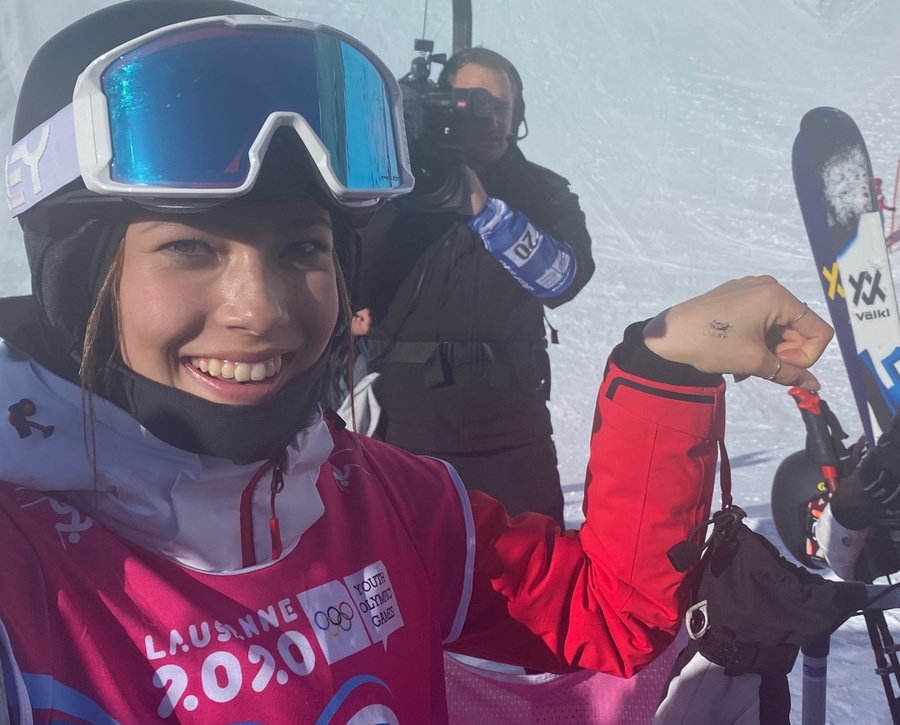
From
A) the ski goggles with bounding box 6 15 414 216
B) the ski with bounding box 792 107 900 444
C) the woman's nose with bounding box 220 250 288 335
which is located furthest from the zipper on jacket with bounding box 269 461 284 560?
the ski with bounding box 792 107 900 444

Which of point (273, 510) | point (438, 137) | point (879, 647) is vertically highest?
point (438, 137)

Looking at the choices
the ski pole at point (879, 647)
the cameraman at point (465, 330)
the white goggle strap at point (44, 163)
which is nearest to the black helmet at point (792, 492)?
the cameraman at point (465, 330)

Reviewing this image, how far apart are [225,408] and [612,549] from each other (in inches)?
18.4

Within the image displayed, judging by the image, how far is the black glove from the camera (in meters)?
1.28

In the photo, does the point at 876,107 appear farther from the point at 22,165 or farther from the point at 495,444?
the point at 22,165

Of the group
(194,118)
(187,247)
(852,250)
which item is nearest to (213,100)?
(194,118)

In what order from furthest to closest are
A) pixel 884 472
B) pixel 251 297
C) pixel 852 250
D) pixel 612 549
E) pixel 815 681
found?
pixel 852 250, pixel 884 472, pixel 815 681, pixel 612 549, pixel 251 297

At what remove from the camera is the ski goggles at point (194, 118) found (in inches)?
29.9

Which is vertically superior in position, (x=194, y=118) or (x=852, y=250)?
(x=194, y=118)

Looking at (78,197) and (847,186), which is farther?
(847,186)

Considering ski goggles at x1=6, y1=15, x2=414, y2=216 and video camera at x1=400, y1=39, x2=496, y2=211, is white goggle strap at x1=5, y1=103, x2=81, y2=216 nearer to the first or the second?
ski goggles at x1=6, y1=15, x2=414, y2=216

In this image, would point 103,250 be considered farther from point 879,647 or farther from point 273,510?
point 879,647

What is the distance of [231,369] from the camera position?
781 millimetres

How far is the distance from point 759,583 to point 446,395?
1017 mm
